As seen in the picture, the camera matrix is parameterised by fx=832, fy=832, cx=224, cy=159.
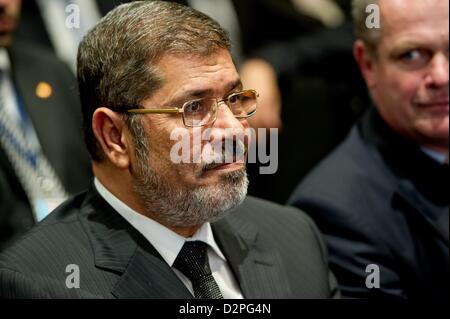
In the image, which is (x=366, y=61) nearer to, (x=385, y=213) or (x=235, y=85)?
(x=385, y=213)

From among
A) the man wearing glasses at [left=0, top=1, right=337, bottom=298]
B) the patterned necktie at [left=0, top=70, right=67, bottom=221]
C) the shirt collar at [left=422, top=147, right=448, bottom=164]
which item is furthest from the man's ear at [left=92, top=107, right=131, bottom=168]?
the shirt collar at [left=422, top=147, right=448, bottom=164]

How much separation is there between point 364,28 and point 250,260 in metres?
0.62

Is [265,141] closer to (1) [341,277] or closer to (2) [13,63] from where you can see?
(1) [341,277]

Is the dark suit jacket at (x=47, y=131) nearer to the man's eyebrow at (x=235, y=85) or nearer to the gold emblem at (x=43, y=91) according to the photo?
the gold emblem at (x=43, y=91)

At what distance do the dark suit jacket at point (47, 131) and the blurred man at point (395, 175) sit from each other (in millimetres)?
480

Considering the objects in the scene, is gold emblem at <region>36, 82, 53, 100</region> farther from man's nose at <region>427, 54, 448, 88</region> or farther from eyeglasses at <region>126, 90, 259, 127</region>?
man's nose at <region>427, 54, 448, 88</region>

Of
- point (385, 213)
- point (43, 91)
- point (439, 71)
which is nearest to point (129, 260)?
point (43, 91)

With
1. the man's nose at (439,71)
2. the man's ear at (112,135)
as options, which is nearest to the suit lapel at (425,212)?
the man's nose at (439,71)

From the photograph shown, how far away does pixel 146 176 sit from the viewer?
1312 millimetres

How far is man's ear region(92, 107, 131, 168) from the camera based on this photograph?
129 centimetres

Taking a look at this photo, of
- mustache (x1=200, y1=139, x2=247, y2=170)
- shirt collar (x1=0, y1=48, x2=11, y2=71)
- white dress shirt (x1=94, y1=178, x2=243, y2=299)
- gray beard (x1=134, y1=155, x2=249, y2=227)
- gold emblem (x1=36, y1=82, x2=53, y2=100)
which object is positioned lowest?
white dress shirt (x1=94, y1=178, x2=243, y2=299)

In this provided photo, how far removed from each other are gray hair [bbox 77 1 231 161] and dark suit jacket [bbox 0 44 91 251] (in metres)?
0.18

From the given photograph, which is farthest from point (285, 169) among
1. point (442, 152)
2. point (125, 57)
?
point (125, 57)

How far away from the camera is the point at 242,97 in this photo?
1313 millimetres
